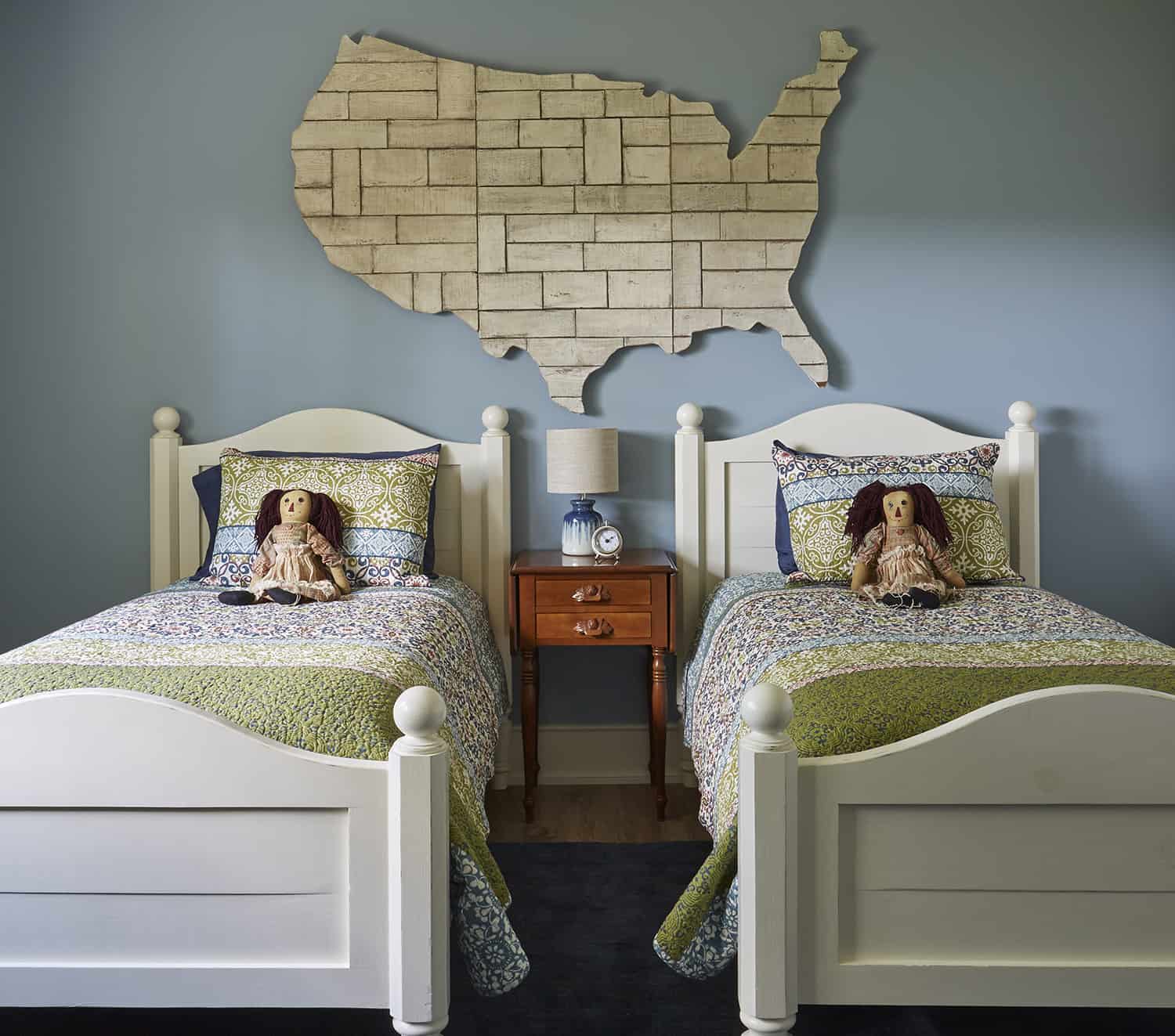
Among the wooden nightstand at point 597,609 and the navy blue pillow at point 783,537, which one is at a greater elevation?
the navy blue pillow at point 783,537

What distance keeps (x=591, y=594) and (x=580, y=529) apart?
24 centimetres

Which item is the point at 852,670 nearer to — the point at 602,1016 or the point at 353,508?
the point at 602,1016

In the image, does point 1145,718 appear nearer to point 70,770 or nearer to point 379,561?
point 70,770

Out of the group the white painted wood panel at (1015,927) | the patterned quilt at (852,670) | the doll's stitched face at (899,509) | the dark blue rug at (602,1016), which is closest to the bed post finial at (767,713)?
the patterned quilt at (852,670)

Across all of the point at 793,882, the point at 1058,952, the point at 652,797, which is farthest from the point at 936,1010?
the point at 652,797

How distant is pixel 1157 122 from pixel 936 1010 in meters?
2.56

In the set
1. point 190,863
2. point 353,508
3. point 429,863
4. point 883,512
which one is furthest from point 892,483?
point 190,863

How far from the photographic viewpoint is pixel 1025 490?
3.08 metres

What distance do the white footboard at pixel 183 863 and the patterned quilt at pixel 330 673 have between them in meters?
0.11

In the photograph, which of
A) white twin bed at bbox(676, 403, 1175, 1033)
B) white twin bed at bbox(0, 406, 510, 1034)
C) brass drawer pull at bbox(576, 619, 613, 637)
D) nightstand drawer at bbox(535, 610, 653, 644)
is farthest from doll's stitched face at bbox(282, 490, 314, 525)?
white twin bed at bbox(676, 403, 1175, 1033)

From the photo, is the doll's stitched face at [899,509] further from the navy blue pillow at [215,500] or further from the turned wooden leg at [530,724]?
the turned wooden leg at [530,724]

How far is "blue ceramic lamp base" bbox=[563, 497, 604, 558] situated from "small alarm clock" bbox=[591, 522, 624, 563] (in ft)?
0.12

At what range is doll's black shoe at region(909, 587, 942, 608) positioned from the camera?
2.40 m

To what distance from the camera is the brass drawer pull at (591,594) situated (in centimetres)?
287
